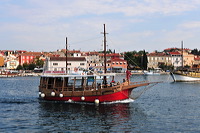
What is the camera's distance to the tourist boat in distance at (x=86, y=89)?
35406 mm

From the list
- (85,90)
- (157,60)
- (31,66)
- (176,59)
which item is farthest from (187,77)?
(157,60)

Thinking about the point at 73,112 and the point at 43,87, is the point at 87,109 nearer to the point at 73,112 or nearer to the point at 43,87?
the point at 73,112

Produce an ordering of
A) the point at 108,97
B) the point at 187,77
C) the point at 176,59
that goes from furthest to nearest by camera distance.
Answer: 1. the point at 176,59
2. the point at 187,77
3. the point at 108,97

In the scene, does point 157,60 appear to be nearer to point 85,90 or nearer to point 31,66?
point 31,66

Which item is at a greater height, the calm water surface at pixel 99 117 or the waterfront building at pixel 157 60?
the waterfront building at pixel 157 60

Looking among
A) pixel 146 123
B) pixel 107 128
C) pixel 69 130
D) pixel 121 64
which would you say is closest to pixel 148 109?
pixel 146 123

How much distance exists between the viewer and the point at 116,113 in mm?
30516

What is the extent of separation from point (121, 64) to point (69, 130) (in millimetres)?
121648

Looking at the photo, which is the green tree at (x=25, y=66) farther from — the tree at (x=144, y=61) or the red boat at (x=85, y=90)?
the red boat at (x=85, y=90)

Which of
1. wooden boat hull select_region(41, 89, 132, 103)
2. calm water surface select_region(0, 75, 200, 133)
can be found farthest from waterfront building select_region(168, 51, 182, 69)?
wooden boat hull select_region(41, 89, 132, 103)

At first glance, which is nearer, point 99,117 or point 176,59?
point 99,117

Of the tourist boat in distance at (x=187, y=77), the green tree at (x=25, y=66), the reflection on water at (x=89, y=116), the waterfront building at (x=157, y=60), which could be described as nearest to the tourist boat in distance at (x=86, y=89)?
the reflection on water at (x=89, y=116)

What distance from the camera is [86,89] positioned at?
38.4 meters

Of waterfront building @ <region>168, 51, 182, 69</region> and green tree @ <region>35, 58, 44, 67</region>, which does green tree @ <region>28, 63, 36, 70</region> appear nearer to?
green tree @ <region>35, 58, 44, 67</region>
